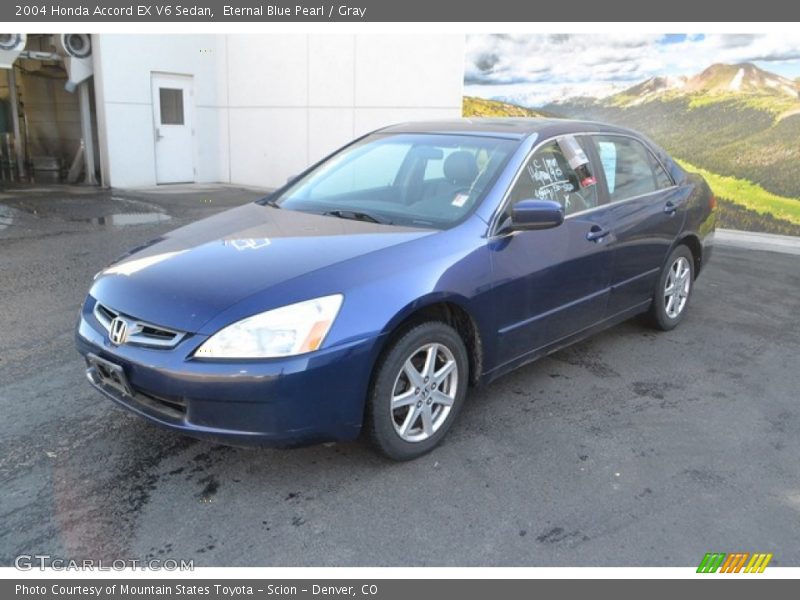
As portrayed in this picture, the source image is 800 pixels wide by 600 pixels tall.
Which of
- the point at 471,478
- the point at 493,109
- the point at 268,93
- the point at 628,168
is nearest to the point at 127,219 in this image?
the point at 268,93

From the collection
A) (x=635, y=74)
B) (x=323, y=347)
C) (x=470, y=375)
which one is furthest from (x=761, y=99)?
(x=323, y=347)

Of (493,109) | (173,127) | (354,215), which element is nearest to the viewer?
(354,215)

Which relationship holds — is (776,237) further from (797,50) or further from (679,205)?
(679,205)

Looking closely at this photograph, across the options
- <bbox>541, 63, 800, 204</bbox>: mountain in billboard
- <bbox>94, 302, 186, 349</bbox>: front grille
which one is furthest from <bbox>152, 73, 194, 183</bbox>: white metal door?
<bbox>94, 302, 186, 349</bbox>: front grille

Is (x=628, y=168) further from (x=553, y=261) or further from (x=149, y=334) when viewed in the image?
(x=149, y=334)

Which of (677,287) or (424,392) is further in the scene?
(677,287)

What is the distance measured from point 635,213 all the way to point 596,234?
611 millimetres

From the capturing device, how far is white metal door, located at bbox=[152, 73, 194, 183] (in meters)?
13.9

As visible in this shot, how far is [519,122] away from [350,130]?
893cm

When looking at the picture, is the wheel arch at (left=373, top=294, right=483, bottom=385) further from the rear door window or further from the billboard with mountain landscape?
the billboard with mountain landscape

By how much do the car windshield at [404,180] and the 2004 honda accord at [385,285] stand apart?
0.04 feet

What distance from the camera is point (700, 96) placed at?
987cm

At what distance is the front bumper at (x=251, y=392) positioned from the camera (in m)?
2.81

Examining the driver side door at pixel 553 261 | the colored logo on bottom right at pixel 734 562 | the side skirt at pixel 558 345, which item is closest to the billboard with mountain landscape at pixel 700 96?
the side skirt at pixel 558 345
